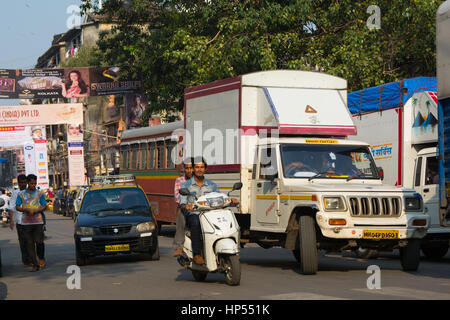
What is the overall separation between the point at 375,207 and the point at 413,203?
719 millimetres

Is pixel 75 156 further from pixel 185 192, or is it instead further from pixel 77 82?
pixel 185 192

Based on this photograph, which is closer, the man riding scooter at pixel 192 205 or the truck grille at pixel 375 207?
the man riding scooter at pixel 192 205

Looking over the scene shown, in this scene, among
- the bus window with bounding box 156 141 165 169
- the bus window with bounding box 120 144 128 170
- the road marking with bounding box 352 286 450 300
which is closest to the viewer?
the road marking with bounding box 352 286 450 300

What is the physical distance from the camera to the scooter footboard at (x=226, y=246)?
10.3m

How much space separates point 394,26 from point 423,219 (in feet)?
50.6

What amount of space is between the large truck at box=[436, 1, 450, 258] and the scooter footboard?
3.10 metres

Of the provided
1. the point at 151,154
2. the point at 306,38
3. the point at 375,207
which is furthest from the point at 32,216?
the point at 306,38

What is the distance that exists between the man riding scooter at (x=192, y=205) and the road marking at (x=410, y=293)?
2.27 metres

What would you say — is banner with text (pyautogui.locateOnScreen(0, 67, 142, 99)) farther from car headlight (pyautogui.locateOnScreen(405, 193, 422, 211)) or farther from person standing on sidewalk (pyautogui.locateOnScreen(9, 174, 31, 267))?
car headlight (pyautogui.locateOnScreen(405, 193, 422, 211))

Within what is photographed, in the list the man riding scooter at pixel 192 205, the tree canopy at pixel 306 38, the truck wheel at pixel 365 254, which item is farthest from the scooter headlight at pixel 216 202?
the tree canopy at pixel 306 38

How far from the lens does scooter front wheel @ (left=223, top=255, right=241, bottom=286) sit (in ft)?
34.3

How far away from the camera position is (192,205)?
10.9 m

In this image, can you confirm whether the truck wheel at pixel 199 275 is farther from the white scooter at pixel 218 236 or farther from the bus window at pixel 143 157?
the bus window at pixel 143 157

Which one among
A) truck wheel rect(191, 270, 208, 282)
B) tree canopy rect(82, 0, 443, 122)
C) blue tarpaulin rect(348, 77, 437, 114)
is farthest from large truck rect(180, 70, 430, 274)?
tree canopy rect(82, 0, 443, 122)
